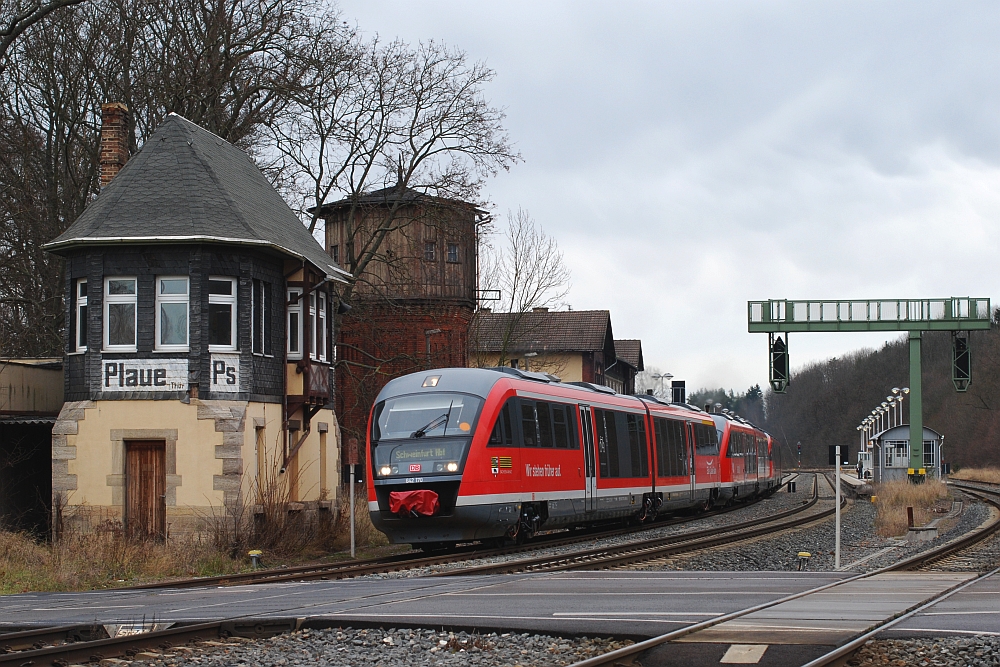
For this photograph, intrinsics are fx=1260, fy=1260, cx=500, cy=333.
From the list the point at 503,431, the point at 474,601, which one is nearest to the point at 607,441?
the point at 503,431

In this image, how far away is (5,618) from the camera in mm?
11805

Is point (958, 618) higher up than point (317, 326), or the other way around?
point (317, 326)

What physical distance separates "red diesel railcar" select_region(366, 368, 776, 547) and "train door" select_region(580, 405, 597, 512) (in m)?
0.02

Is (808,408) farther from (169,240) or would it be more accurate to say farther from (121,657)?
(121,657)

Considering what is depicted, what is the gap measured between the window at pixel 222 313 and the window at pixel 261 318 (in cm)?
45

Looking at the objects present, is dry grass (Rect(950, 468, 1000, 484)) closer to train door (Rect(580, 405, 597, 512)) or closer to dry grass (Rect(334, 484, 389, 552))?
dry grass (Rect(334, 484, 389, 552))

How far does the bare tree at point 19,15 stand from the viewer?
29.4 m

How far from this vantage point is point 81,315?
2445 cm

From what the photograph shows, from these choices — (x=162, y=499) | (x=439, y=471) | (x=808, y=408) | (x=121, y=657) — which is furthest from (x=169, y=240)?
(x=808, y=408)

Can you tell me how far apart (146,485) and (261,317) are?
155 inches

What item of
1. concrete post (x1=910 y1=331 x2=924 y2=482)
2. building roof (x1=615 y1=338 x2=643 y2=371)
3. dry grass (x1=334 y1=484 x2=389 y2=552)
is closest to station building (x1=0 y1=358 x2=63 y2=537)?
dry grass (x1=334 y1=484 x2=389 y2=552)

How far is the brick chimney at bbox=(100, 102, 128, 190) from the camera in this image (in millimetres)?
28203

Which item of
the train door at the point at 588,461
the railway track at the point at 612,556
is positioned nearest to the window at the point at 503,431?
the railway track at the point at 612,556

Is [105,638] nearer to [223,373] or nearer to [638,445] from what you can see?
[223,373]
